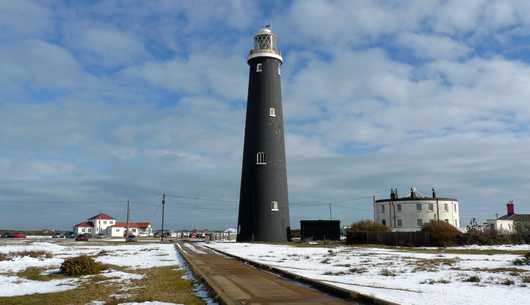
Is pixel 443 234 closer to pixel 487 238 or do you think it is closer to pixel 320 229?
pixel 487 238

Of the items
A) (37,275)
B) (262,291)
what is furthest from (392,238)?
(262,291)

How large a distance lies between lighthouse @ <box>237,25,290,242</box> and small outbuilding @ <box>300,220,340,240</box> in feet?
23.0

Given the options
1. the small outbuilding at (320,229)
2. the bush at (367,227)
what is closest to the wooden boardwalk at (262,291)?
the bush at (367,227)

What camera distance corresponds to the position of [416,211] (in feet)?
203

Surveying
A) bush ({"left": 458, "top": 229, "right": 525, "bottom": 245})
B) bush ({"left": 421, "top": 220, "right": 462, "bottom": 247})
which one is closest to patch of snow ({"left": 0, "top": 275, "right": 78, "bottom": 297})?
bush ({"left": 421, "top": 220, "right": 462, "bottom": 247})

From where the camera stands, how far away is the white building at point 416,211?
61.6m

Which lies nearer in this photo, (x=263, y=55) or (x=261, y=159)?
(x=261, y=159)

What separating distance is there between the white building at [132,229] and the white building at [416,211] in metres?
60.9

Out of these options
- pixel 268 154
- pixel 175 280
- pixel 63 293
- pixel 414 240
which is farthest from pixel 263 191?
pixel 63 293

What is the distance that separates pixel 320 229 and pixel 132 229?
236 feet

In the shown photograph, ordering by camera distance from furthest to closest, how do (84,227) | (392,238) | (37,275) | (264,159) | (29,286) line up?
(84,227) → (264,159) → (392,238) → (37,275) → (29,286)

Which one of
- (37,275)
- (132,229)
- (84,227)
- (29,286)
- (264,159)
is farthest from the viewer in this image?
(84,227)

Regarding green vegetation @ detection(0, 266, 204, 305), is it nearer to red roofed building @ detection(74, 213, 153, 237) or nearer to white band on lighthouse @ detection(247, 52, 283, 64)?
white band on lighthouse @ detection(247, 52, 283, 64)

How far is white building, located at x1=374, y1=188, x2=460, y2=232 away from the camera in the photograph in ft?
202
